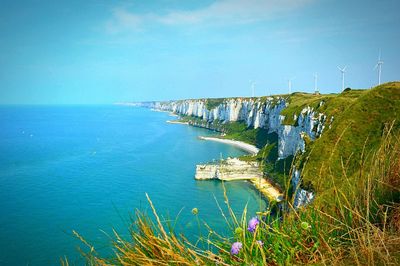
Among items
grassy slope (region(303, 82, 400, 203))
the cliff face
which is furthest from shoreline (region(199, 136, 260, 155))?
grassy slope (region(303, 82, 400, 203))

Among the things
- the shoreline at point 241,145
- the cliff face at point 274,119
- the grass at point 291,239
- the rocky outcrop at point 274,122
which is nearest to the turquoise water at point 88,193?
the shoreline at point 241,145

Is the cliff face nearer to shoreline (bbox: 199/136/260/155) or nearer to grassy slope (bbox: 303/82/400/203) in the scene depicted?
grassy slope (bbox: 303/82/400/203)

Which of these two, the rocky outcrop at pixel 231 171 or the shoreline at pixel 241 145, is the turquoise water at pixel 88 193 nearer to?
the rocky outcrop at pixel 231 171

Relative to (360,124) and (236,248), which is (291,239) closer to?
(236,248)

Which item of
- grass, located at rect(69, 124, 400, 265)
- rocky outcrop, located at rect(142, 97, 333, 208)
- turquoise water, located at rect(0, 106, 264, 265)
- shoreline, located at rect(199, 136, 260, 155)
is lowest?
turquoise water, located at rect(0, 106, 264, 265)

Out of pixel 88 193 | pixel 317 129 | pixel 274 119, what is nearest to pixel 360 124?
pixel 317 129

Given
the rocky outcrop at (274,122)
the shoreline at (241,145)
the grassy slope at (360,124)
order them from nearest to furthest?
the grassy slope at (360,124)
the rocky outcrop at (274,122)
the shoreline at (241,145)

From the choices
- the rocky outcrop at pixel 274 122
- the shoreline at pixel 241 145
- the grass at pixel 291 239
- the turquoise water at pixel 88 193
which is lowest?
the turquoise water at pixel 88 193

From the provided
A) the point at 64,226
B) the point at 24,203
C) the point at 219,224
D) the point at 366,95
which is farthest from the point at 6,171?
the point at 366,95

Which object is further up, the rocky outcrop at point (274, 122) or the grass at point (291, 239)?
the grass at point (291, 239)

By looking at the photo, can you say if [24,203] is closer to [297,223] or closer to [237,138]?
[297,223]
